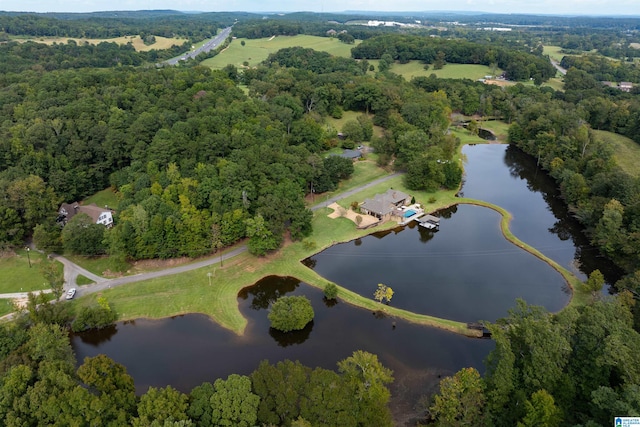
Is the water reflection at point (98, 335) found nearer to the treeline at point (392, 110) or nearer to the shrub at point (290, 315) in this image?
the shrub at point (290, 315)

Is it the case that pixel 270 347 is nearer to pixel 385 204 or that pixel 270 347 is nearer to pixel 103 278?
pixel 103 278

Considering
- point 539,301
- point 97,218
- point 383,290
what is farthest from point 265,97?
point 539,301

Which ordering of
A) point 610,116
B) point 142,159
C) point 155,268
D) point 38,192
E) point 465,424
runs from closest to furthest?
point 465,424 → point 155,268 → point 38,192 → point 142,159 → point 610,116

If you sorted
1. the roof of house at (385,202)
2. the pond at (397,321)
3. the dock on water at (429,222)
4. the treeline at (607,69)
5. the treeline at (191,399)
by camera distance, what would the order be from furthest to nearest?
1. the treeline at (607,69)
2. the roof of house at (385,202)
3. the dock on water at (429,222)
4. the pond at (397,321)
5. the treeline at (191,399)

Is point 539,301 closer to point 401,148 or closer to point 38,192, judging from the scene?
point 401,148

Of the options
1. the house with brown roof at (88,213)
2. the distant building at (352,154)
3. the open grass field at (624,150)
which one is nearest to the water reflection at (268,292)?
the house with brown roof at (88,213)

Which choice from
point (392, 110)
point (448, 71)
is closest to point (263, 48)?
point (448, 71)

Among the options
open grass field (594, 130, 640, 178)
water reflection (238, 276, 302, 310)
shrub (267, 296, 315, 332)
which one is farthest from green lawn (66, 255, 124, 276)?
open grass field (594, 130, 640, 178)
